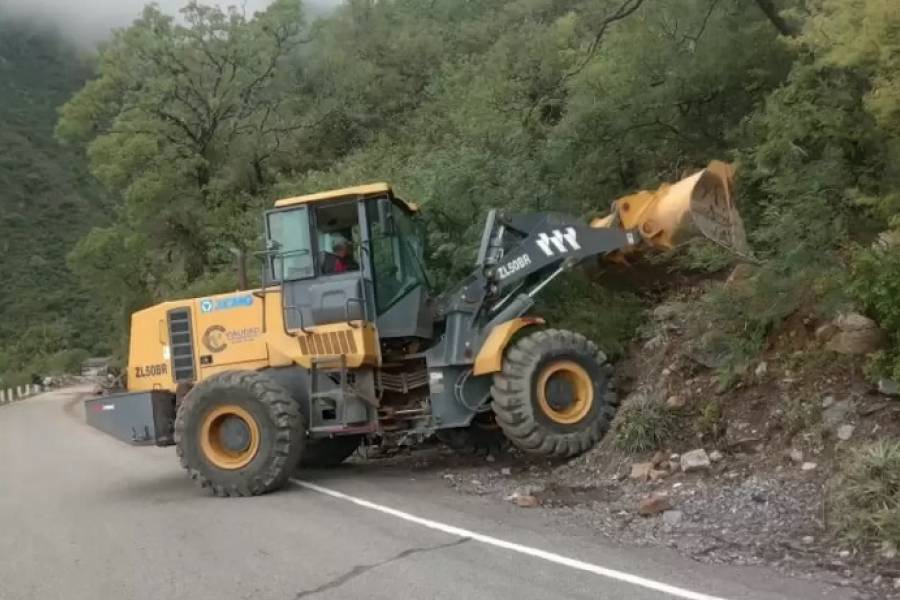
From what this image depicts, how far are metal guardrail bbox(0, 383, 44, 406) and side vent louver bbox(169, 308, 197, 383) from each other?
37.7 meters

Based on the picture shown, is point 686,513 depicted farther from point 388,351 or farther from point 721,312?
point 388,351

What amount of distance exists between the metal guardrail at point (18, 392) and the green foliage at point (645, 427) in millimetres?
41904

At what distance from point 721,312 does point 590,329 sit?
1994 mm

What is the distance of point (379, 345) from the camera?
1055 cm

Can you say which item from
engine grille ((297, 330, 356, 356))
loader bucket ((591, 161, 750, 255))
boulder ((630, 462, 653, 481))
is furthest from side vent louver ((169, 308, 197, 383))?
boulder ((630, 462, 653, 481))

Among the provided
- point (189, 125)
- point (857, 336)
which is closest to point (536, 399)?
point (857, 336)

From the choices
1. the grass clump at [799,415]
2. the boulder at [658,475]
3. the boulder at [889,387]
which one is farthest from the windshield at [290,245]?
the boulder at [889,387]

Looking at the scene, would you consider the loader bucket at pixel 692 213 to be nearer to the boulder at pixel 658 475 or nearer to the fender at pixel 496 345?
the fender at pixel 496 345

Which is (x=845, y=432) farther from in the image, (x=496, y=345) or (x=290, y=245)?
(x=290, y=245)

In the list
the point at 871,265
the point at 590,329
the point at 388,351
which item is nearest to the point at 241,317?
the point at 388,351

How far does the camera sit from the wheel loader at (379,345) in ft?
32.7

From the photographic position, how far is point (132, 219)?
112ft

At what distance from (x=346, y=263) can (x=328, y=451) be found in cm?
277

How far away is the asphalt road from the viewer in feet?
19.7
